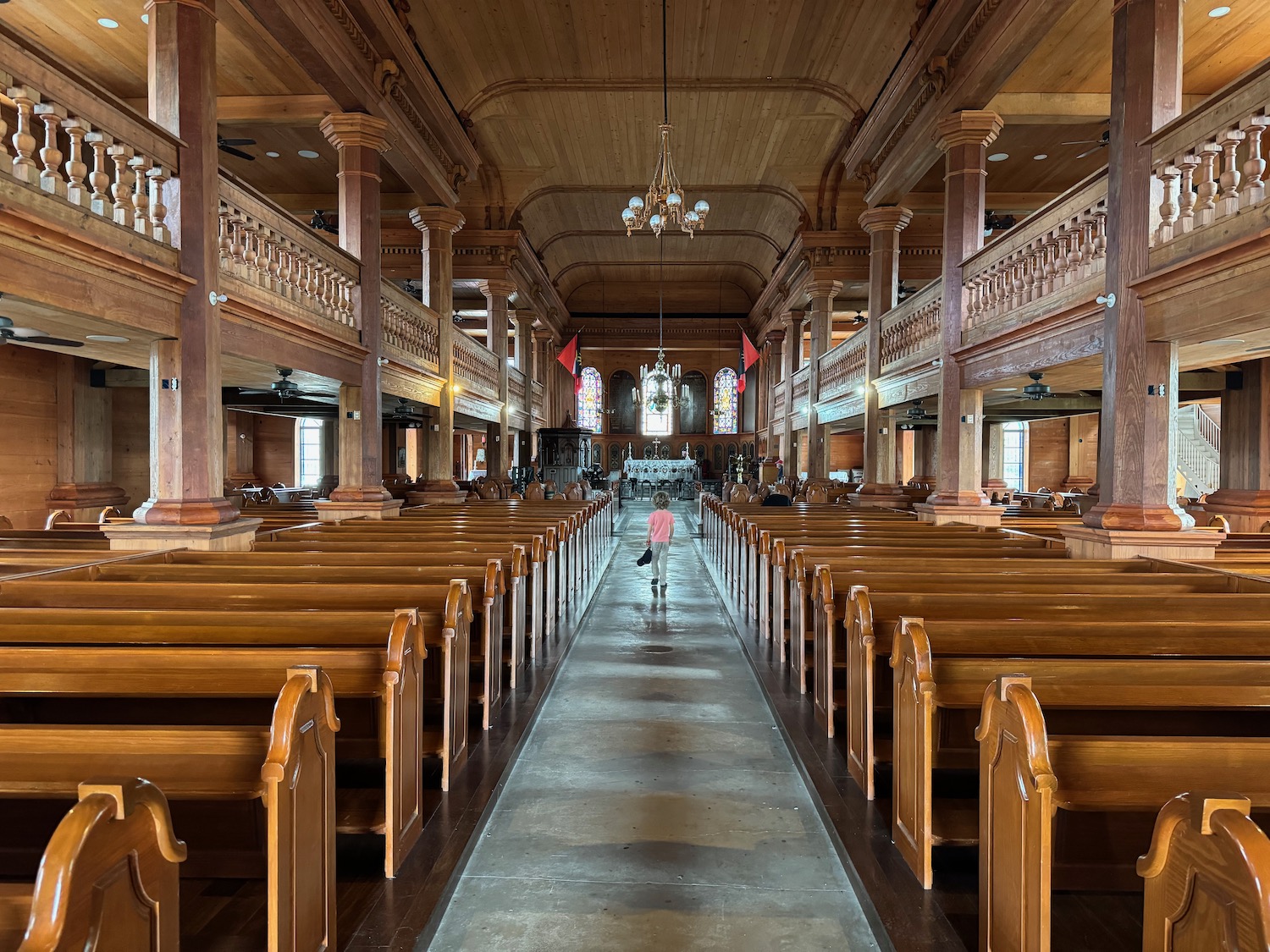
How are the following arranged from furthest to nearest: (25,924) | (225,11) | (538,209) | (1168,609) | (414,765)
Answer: (538,209), (225,11), (1168,609), (414,765), (25,924)

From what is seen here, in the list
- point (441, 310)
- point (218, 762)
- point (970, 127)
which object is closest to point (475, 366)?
point (441, 310)

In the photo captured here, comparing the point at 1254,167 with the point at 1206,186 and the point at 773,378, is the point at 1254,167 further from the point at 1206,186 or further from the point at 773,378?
the point at 773,378

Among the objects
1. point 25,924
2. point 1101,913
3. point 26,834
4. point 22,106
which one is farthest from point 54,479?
point 1101,913

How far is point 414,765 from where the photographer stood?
2.71 m

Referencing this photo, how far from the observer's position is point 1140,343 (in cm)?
478

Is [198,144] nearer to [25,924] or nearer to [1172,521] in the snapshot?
[25,924]

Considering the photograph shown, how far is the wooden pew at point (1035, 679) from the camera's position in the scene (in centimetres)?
218

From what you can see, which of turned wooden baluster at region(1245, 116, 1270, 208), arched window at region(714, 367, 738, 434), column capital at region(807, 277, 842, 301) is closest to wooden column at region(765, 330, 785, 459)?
arched window at region(714, 367, 738, 434)

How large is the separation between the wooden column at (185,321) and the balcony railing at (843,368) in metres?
9.11

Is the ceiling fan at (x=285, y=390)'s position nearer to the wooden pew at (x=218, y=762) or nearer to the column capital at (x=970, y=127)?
the wooden pew at (x=218, y=762)

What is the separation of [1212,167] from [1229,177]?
Answer: 0.32m

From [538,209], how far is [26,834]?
1548cm

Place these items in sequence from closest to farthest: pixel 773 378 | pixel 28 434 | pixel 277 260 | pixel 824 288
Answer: pixel 277 260 → pixel 28 434 → pixel 824 288 → pixel 773 378

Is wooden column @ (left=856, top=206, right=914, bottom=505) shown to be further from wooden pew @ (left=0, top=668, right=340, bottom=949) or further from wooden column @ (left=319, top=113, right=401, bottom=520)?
wooden pew @ (left=0, top=668, right=340, bottom=949)
